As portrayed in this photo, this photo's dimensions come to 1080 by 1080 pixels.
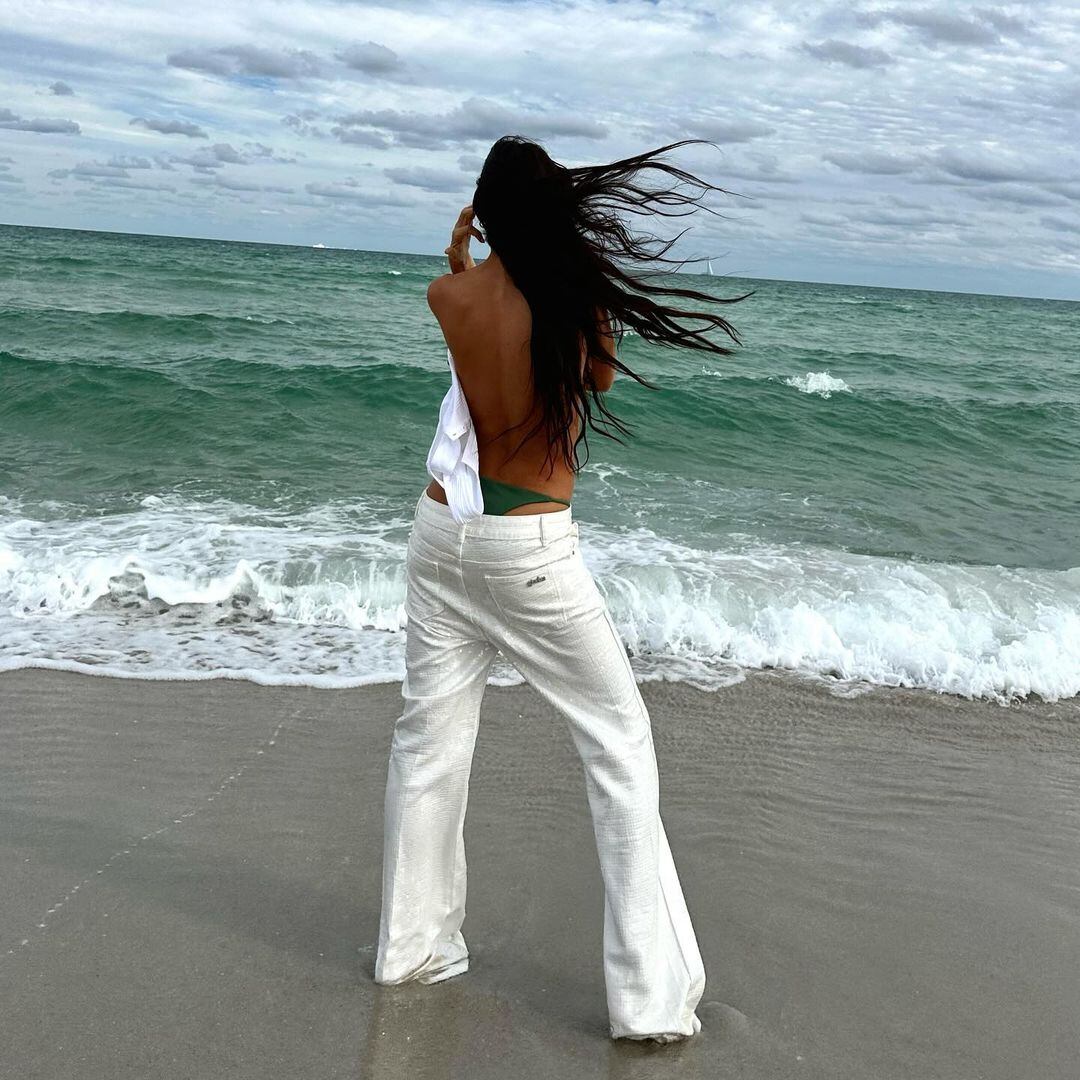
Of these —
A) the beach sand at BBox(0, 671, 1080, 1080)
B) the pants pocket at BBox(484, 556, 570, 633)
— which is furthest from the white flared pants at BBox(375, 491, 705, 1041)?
the beach sand at BBox(0, 671, 1080, 1080)

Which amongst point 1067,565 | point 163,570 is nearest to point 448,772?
point 163,570

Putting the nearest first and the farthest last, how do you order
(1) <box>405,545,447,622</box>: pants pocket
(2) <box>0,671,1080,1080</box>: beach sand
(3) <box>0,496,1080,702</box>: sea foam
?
(1) <box>405,545,447,622</box>: pants pocket, (2) <box>0,671,1080,1080</box>: beach sand, (3) <box>0,496,1080,702</box>: sea foam

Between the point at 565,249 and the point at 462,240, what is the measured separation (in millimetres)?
295

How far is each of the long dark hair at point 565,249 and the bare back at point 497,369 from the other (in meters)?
0.03

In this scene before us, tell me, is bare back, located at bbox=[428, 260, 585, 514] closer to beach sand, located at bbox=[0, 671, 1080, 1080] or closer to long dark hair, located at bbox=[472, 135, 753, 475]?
long dark hair, located at bbox=[472, 135, 753, 475]

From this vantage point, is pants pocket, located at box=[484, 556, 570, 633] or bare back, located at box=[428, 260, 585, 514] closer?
bare back, located at box=[428, 260, 585, 514]

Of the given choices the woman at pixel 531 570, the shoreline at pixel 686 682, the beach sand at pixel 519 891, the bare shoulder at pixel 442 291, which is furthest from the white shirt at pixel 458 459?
the shoreline at pixel 686 682

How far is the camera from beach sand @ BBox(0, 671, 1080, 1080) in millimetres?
2551

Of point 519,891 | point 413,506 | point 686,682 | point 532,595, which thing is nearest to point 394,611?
point 686,682

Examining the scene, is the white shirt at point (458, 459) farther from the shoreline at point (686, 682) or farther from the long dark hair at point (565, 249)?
the shoreline at point (686, 682)

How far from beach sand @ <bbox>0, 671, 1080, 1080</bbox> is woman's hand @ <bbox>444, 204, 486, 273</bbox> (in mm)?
1758

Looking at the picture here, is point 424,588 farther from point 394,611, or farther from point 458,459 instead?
point 394,611

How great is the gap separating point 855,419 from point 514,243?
12862 mm

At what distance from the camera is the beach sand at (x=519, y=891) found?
2551 millimetres
